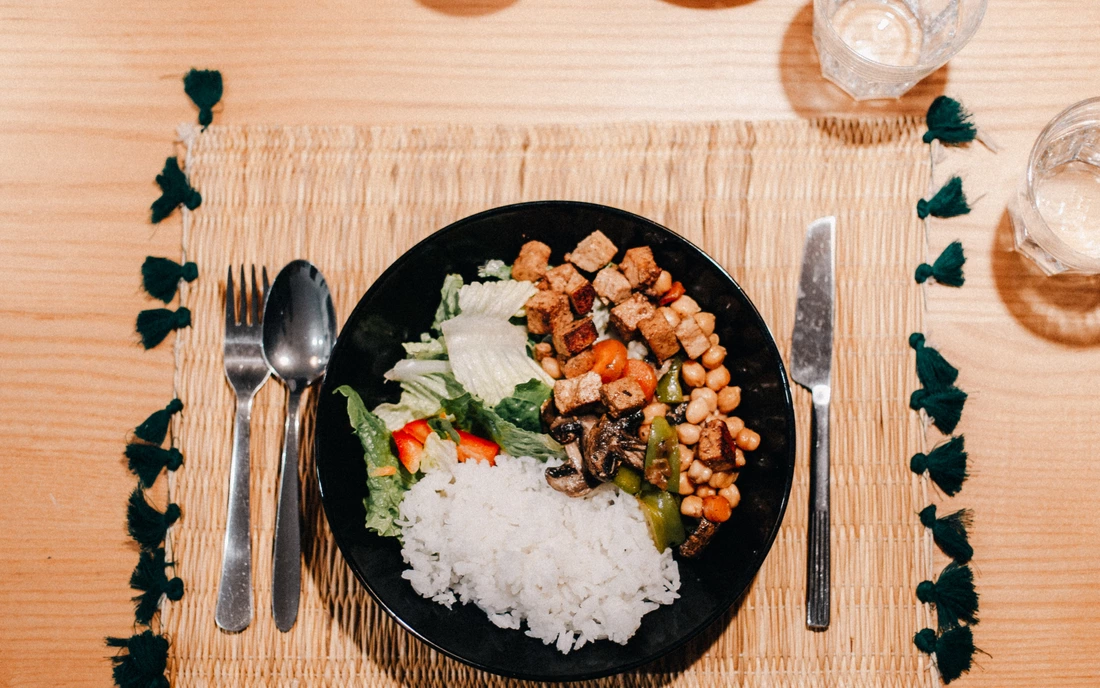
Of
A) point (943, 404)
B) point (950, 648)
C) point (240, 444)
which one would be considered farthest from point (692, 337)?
point (240, 444)

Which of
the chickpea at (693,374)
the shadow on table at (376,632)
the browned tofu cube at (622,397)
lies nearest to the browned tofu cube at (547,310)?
the browned tofu cube at (622,397)

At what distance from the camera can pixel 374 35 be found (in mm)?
2482

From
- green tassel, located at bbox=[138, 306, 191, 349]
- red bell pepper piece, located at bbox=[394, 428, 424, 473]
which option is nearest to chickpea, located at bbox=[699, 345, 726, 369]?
red bell pepper piece, located at bbox=[394, 428, 424, 473]

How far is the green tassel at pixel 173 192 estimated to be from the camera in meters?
2.41

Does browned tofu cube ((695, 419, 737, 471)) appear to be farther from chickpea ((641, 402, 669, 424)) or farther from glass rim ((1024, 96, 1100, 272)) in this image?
glass rim ((1024, 96, 1100, 272))

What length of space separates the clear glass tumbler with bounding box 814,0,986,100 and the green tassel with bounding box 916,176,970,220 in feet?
1.19

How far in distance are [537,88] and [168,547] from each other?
6.43ft

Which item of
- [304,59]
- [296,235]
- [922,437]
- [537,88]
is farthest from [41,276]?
[922,437]

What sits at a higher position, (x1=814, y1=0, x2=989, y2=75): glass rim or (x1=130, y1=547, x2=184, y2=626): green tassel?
(x1=814, y1=0, x2=989, y2=75): glass rim

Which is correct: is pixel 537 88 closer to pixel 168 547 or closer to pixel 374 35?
pixel 374 35

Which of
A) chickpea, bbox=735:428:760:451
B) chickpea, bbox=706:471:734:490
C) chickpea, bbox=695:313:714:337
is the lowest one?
chickpea, bbox=706:471:734:490

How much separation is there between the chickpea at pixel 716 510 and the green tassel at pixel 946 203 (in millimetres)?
1178

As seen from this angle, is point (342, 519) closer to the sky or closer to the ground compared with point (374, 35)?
closer to the ground

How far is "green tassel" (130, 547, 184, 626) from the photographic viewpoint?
88.2 inches
